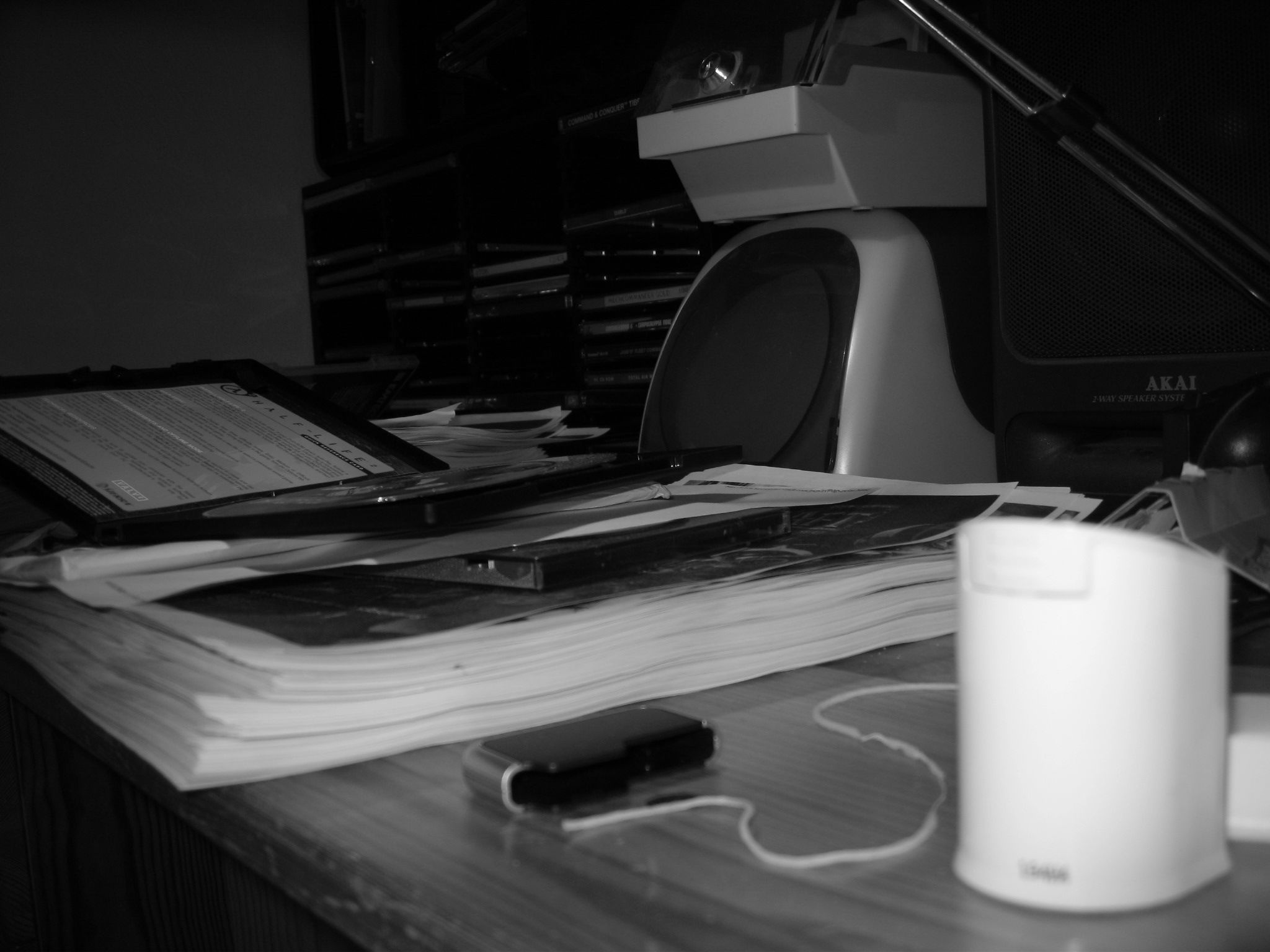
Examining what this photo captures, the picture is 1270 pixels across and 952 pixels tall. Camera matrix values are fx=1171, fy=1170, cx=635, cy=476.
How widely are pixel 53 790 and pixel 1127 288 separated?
712 mm

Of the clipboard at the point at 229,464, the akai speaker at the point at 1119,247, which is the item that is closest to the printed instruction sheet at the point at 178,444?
the clipboard at the point at 229,464

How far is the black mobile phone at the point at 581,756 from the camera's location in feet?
0.93

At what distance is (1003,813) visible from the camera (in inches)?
8.5

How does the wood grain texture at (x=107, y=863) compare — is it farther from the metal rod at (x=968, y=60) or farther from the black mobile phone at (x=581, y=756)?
the metal rod at (x=968, y=60)

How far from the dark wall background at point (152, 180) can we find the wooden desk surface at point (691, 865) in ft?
6.77

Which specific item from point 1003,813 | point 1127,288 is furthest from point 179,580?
point 1127,288

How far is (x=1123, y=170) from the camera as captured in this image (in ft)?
2.42

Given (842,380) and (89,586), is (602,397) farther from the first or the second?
(89,586)

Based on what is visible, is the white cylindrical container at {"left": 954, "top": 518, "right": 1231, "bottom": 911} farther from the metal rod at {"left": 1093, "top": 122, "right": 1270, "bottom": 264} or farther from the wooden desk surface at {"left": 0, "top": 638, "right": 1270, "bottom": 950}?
the metal rod at {"left": 1093, "top": 122, "right": 1270, "bottom": 264}

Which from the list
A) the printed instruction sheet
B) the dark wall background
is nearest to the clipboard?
the printed instruction sheet

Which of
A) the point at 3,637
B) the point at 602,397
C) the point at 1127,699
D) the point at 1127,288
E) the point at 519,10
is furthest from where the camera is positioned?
the point at 519,10

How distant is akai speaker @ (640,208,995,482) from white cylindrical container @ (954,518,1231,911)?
2.40 ft

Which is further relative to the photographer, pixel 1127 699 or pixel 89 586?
pixel 89 586

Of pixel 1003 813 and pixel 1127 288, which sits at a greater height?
pixel 1127 288
